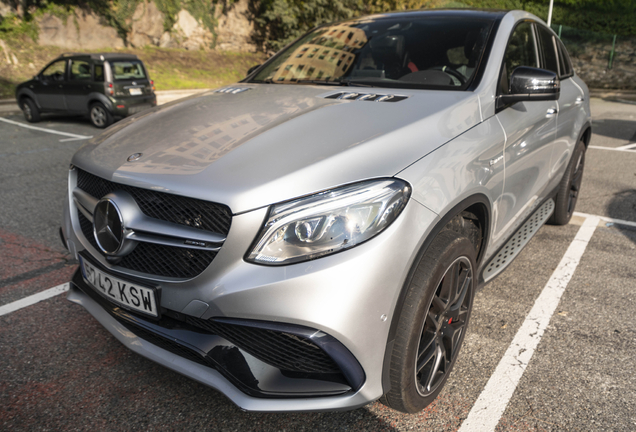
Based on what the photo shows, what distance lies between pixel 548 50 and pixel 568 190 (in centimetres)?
115

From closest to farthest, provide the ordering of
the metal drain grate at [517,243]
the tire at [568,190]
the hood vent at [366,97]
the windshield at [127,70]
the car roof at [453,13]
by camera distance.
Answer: the hood vent at [366,97] → the metal drain grate at [517,243] → the car roof at [453,13] → the tire at [568,190] → the windshield at [127,70]

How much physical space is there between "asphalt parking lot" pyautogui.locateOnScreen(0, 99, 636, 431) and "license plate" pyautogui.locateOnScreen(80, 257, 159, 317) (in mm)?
307

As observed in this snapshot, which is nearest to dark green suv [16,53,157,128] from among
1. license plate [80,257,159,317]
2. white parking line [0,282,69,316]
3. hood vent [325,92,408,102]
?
white parking line [0,282,69,316]

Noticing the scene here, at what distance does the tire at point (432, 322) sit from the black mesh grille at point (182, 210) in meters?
0.72

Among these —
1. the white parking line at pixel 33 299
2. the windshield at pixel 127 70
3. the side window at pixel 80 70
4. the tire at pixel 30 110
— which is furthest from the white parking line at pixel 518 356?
the tire at pixel 30 110

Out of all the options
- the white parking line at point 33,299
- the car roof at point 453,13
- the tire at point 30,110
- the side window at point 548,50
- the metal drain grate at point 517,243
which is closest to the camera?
the metal drain grate at point 517,243

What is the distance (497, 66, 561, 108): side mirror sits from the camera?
2.54 m

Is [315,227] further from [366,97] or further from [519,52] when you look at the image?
[519,52]

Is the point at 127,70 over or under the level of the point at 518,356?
over

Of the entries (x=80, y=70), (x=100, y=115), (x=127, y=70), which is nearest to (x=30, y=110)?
(x=80, y=70)

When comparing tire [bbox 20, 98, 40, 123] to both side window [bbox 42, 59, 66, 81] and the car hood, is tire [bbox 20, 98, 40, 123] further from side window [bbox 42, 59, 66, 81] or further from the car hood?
the car hood

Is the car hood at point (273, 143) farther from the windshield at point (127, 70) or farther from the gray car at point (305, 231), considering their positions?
the windshield at point (127, 70)

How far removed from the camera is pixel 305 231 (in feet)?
5.32

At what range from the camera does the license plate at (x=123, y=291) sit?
1.82m
